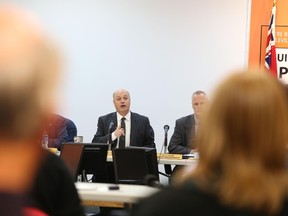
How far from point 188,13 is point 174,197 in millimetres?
7204

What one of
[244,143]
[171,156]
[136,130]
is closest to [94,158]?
[171,156]

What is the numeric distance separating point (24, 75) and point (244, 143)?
0.67 meters

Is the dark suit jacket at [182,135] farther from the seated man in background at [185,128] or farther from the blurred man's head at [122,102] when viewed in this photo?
the blurred man's head at [122,102]

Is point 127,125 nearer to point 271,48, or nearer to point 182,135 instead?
point 182,135

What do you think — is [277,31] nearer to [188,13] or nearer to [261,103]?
[188,13]

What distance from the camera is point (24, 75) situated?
30.5 inches

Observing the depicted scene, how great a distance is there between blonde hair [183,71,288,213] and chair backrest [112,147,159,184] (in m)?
2.83

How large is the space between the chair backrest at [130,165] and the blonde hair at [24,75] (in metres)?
3.31

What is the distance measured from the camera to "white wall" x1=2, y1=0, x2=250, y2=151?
8.15 m

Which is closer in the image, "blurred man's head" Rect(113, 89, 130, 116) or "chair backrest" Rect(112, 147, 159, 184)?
"chair backrest" Rect(112, 147, 159, 184)

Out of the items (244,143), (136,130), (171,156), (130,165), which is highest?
(244,143)

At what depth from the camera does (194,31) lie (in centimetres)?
823

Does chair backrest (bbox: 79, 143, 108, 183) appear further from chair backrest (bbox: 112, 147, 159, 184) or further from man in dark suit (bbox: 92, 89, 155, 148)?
man in dark suit (bbox: 92, 89, 155, 148)

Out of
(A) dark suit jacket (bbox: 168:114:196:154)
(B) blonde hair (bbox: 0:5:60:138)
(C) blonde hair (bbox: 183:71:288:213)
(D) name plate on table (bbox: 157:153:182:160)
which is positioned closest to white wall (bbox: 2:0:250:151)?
(A) dark suit jacket (bbox: 168:114:196:154)
